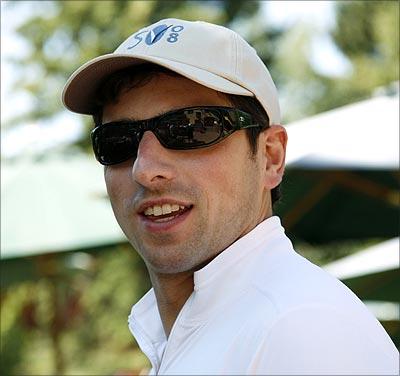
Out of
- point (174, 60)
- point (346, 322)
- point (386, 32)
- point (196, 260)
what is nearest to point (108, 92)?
point (174, 60)

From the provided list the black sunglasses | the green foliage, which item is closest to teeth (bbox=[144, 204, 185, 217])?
the black sunglasses

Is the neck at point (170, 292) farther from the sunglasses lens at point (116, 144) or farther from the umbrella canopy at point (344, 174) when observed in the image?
the umbrella canopy at point (344, 174)

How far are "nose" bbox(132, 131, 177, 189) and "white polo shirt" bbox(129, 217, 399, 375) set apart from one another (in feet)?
0.64

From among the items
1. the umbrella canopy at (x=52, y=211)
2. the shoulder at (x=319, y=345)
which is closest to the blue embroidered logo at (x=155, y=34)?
the shoulder at (x=319, y=345)

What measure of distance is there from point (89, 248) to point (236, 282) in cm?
564

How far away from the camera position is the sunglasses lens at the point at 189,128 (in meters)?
1.80

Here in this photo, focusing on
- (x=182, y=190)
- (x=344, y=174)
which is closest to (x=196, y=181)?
(x=182, y=190)

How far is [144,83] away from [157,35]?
106 mm

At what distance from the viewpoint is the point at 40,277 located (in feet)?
23.2

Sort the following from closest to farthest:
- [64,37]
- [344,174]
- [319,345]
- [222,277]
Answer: [319,345]
[222,277]
[344,174]
[64,37]

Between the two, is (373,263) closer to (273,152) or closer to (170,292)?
(273,152)

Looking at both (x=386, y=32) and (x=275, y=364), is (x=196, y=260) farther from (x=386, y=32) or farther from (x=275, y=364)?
(x=386, y=32)

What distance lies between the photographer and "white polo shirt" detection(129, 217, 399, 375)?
53.8 inches

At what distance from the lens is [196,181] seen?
1.79 meters
